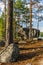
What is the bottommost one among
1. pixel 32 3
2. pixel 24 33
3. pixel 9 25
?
pixel 24 33

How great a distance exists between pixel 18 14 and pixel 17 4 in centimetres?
191

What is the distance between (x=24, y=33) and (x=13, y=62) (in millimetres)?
16792

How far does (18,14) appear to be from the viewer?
3753cm

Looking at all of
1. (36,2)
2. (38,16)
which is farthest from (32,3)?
(38,16)

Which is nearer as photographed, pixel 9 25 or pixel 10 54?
pixel 10 54

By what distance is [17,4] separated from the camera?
3656 cm

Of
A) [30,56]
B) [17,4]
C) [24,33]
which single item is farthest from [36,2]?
[30,56]

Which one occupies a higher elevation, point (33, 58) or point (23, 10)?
point (23, 10)

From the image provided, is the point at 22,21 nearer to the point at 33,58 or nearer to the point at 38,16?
the point at 38,16

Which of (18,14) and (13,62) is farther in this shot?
(18,14)

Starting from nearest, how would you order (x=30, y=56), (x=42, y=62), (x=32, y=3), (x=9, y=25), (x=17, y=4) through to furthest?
(x=42, y=62), (x=30, y=56), (x=9, y=25), (x=32, y=3), (x=17, y=4)

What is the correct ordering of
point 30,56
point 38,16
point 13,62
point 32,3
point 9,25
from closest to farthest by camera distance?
point 13,62 → point 30,56 → point 9,25 → point 32,3 → point 38,16

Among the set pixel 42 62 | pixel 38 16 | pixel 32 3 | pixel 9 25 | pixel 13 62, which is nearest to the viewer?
pixel 42 62

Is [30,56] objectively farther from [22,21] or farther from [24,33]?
[22,21]
